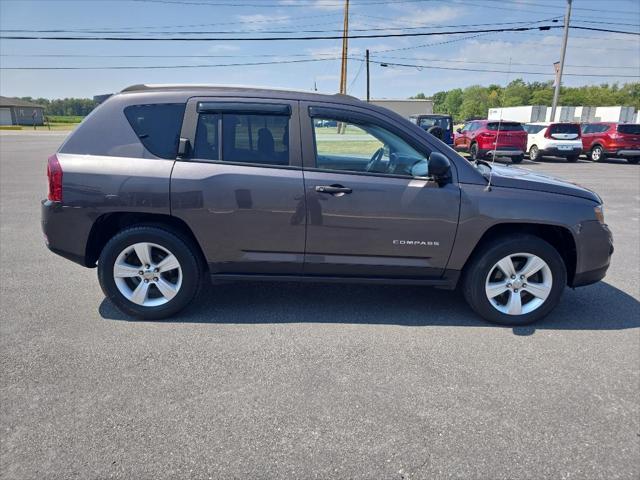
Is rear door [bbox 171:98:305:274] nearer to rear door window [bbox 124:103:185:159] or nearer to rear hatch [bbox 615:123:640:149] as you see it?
rear door window [bbox 124:103:185:159]

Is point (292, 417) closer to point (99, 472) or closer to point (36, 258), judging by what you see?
point (99, 472)

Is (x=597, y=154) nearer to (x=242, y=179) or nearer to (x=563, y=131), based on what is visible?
(x=563, y=131)

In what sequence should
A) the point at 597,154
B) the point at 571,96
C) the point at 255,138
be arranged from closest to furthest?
the point at 255,138, the point at 597,154, the point at 571,96

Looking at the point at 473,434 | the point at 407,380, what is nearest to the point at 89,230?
the point at 407,380

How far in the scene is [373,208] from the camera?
3354 millimetres

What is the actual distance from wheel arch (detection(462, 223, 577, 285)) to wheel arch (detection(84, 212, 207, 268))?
235cm

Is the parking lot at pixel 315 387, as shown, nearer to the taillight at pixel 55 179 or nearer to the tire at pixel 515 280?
the tire at pixel 515 280

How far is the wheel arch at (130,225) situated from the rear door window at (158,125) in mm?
532

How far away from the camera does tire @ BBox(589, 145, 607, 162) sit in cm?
1927

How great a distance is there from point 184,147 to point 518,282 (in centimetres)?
294

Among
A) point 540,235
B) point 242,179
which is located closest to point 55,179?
point 242,179

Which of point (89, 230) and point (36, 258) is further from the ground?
point (89, 230)

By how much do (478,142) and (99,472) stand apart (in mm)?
17984

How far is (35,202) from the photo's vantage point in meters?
8.12
